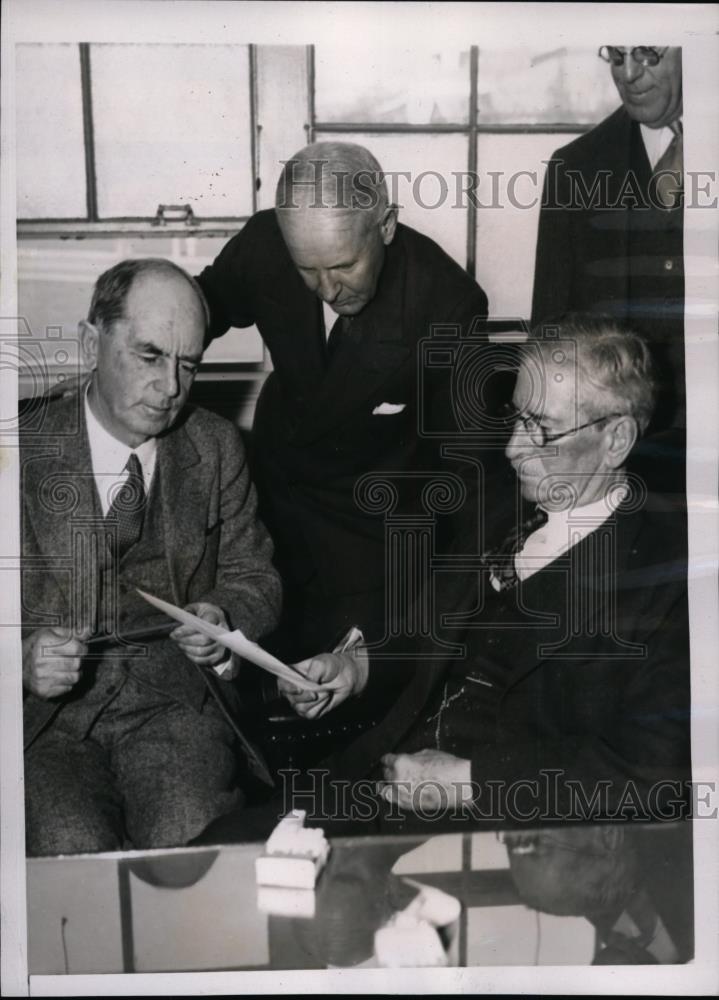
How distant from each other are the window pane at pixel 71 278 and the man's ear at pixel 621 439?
736 millimetres

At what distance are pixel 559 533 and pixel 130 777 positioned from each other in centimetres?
96

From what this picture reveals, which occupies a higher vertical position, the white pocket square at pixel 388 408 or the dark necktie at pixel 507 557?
the white pocket square at pixel 388 408

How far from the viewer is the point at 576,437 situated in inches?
79.4

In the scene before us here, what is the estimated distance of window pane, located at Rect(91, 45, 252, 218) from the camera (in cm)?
198

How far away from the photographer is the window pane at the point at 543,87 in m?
2.00

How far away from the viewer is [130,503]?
2.01 metres

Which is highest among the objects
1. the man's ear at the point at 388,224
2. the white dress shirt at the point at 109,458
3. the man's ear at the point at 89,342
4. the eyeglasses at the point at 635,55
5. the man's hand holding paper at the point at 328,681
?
the eyeglasses at the point at 635,55

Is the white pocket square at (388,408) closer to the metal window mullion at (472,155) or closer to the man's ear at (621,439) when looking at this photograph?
the metal window mullion at (472,155)

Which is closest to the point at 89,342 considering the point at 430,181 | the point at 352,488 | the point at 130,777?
the point at 352,488

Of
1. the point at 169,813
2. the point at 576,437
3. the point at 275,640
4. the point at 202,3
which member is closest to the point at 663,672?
the point at 576,437

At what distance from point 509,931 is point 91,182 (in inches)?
66.1

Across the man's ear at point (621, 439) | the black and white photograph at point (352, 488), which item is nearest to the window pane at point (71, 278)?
the black and white photograph at point (352, 488)

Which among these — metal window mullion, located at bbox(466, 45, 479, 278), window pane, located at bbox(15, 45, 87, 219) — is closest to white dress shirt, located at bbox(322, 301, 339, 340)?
metal window mullion, located at bbox(466, 45, 479, 278)

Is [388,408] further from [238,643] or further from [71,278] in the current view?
[71,278]
